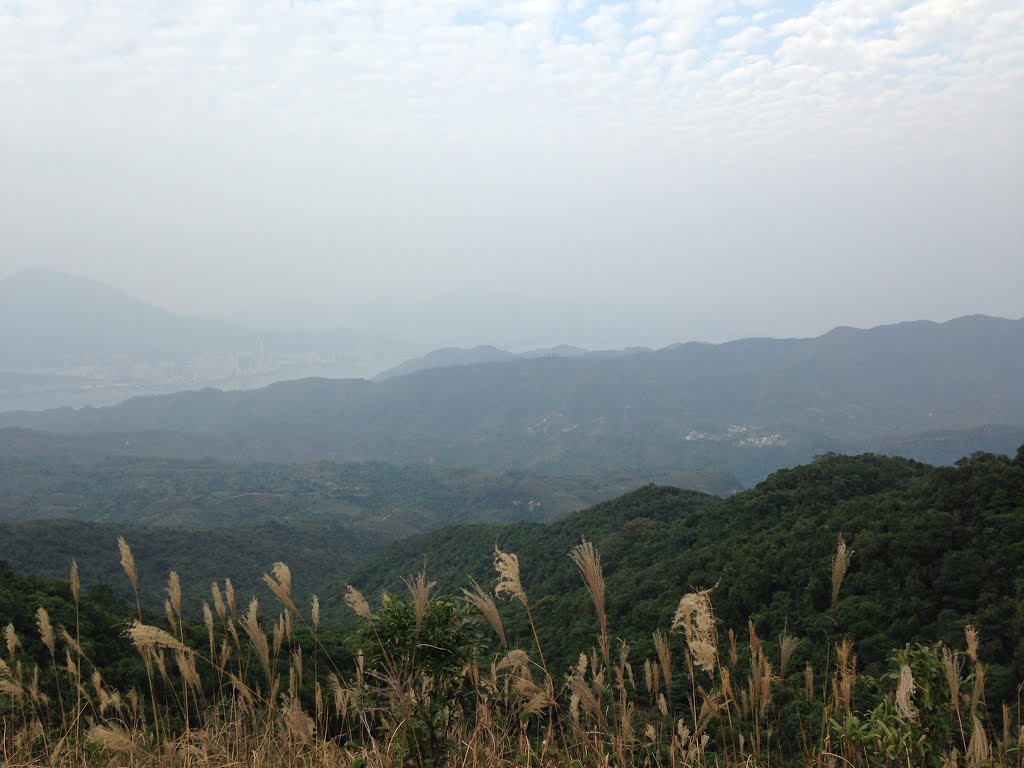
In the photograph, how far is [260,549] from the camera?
7625 cm

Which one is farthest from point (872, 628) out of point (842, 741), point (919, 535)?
point (842, 741)

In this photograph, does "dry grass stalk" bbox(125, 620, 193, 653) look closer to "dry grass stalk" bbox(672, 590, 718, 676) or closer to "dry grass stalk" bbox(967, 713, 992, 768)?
"dry grass stalk" bbox(672, 590, 718, 676)

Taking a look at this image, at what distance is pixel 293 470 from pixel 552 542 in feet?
419

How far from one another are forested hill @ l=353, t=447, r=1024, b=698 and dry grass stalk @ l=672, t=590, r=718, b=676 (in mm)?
8527

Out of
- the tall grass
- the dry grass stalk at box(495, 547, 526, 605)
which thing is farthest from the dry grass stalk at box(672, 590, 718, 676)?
the dry grass stalk at box(495, 547, 526, 605)

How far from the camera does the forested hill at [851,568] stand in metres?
17.0

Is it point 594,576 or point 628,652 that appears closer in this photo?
point 594,576

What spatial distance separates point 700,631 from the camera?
3.07m

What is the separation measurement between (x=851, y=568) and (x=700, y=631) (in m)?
22.6

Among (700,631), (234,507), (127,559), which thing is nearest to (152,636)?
(127,559)

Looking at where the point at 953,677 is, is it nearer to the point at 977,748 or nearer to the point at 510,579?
the point at 977,748

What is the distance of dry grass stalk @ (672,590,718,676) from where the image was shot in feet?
9.34

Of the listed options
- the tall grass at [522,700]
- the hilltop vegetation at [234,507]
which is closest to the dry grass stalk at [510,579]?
the tall grass at [522,700]

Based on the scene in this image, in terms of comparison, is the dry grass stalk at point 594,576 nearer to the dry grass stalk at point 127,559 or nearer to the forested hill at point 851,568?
the dry grass stalk at point 127,559
